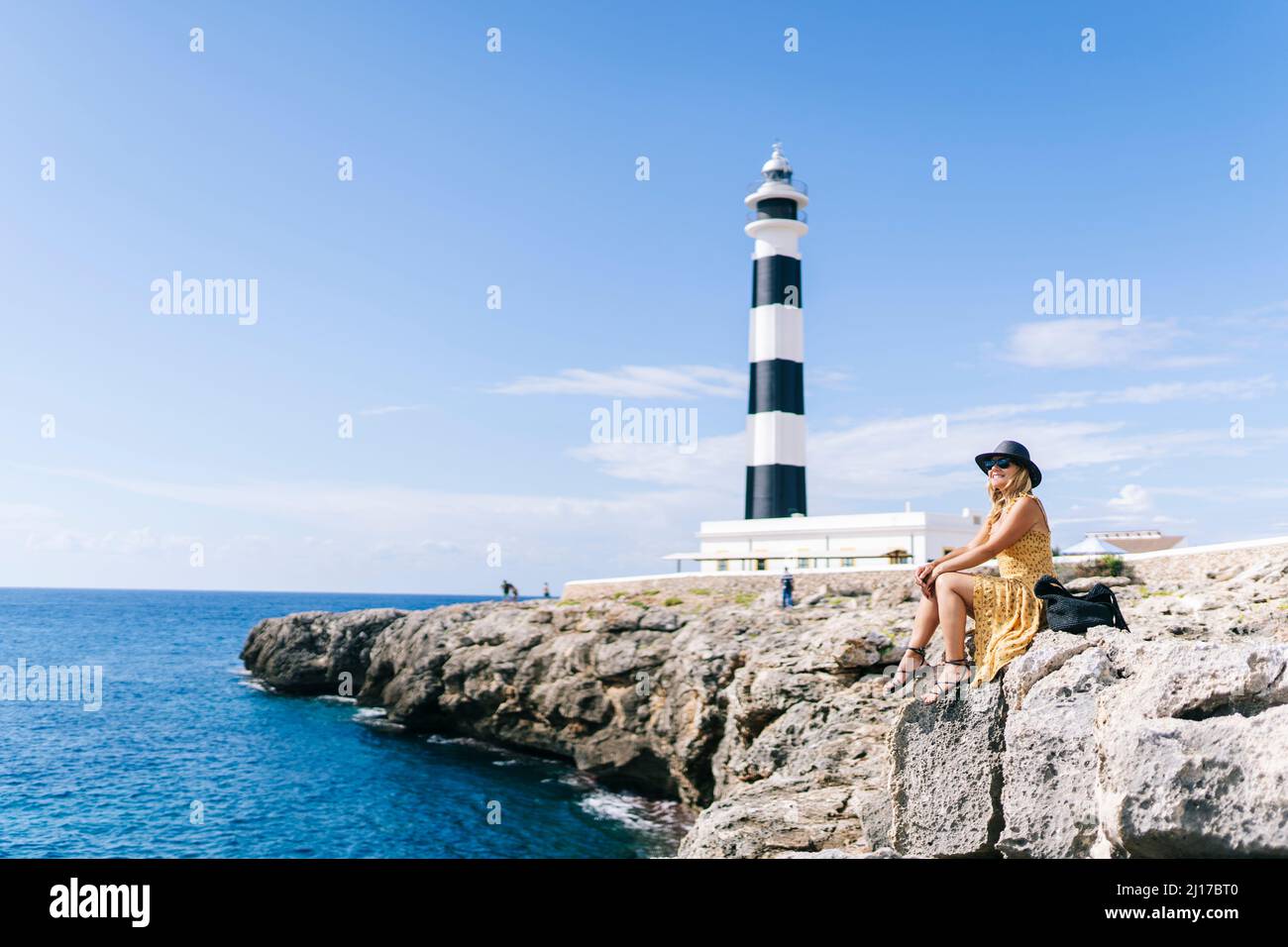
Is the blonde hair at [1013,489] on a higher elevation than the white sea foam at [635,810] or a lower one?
higher

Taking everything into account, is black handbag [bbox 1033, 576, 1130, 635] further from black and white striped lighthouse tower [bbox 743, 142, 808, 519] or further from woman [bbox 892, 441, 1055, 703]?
black and white striped lighthouse tower [bbox 743, 142, 808, 519]

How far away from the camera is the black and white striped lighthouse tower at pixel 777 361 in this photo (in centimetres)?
4984

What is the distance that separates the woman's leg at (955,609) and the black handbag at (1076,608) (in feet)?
1.75

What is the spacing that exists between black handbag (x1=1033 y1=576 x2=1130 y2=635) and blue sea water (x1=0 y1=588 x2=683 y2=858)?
19846 millimetres

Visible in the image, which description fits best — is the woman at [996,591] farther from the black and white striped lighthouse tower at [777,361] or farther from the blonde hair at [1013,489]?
the black and white striped lighthouse tower at [777,361]

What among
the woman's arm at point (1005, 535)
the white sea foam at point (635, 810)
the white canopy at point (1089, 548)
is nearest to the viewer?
the woman's arm at point (1005, 535)

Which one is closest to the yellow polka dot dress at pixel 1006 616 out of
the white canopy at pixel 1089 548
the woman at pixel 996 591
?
the woman at pixel 996 591

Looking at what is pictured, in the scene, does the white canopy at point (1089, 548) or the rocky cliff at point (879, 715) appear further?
the white canopy at point (1089, 548)

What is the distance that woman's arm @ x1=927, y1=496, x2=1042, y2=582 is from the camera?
6.52 meters

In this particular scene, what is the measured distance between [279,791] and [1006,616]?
109ft

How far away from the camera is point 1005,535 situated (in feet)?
21.7

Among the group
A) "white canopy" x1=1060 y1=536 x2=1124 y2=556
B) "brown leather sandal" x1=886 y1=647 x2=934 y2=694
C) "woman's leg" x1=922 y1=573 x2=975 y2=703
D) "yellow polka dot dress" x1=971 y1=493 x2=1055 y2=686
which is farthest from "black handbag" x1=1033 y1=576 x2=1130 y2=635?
"white canopy" x1=1060 y1=536 x2=1124 y2=556
